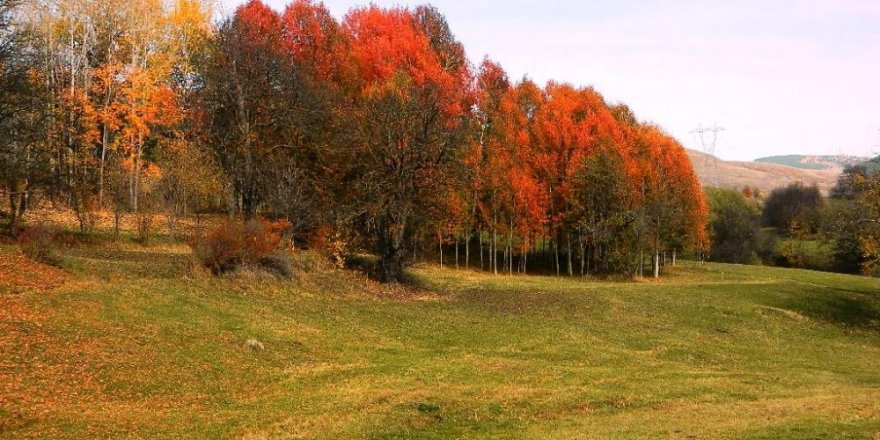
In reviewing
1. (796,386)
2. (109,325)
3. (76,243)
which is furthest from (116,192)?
(796,386)

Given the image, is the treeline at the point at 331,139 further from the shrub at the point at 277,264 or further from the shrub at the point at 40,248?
the shrub at the point at 40,248

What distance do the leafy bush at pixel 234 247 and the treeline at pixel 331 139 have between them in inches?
162

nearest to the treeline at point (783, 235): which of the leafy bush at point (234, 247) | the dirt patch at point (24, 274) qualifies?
the leafy bush at point (234, 247)

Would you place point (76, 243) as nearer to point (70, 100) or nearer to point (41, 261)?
point (41, 261)

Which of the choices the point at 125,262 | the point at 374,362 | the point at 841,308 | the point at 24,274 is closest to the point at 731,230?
the point at 841,308

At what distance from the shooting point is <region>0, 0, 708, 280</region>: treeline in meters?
40.4

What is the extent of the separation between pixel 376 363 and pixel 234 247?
41.8ft

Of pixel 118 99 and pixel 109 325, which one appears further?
pixel 118 99

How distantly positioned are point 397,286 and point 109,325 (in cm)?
2070

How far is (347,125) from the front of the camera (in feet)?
139

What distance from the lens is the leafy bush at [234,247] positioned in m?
30.5

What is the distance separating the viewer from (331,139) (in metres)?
50.0

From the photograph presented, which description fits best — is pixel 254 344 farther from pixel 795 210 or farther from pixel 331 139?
pixel 795 210

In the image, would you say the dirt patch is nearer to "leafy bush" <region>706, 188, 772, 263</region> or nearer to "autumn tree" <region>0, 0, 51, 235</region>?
"autumn tree" <region>0, 0, 51, 235</region>
